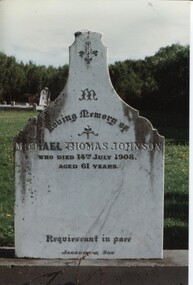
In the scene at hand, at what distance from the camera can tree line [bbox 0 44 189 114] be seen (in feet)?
51.9

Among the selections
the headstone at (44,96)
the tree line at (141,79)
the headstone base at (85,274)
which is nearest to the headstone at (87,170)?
the headstone base at (85,274)

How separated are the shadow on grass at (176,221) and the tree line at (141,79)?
3876 mm

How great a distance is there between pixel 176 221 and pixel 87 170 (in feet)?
6.81

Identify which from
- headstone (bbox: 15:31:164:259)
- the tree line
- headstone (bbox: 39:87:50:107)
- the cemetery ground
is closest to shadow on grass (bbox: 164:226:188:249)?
the cemetery ground

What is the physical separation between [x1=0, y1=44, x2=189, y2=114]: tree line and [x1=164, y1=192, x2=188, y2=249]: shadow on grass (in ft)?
12.7

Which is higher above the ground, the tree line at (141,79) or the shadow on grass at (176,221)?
the tree line at (141,79)

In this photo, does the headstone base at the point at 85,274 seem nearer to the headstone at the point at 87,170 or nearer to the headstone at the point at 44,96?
the headstone at the point at 87,170

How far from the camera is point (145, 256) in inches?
171

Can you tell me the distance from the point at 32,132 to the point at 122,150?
762mm

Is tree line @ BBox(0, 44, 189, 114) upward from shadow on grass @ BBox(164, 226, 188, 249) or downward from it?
upward

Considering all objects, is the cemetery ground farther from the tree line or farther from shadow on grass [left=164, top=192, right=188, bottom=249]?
the tree line

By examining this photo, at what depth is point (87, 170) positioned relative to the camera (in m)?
4.29

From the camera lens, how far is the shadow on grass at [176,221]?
17.4ft

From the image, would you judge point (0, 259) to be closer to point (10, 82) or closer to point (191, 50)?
point (191, 50)
